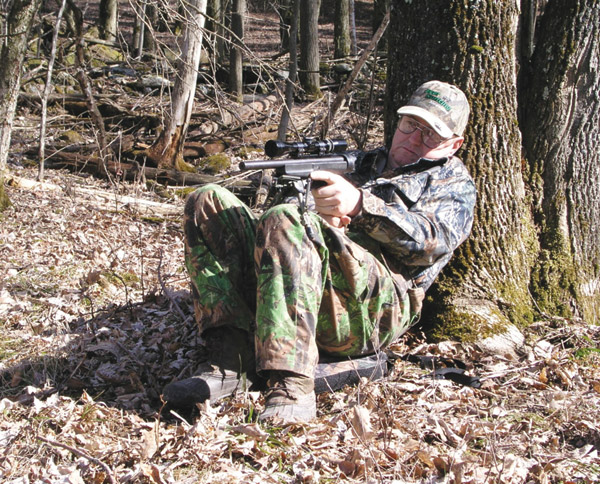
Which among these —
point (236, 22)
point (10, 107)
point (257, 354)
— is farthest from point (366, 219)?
point (236, 22)

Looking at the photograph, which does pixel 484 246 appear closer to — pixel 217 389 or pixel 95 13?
pixel 217 389

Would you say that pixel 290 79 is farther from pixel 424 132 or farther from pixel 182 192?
pixel 424 132

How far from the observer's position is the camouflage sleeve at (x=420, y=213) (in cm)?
341

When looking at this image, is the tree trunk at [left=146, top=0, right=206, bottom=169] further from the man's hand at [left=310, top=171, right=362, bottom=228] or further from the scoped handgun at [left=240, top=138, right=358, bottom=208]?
the man's hand at [left=310, top=171, right=362, bottom=228]

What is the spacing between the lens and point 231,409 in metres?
3.34

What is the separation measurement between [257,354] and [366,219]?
0.94 meters

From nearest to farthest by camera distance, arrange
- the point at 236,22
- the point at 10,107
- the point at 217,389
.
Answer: the point at 217,389 < the point at 10,107 < the point at 236,22

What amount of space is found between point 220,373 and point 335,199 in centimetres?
115

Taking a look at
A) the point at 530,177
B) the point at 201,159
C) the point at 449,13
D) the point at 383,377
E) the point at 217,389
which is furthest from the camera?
the point at 201,159

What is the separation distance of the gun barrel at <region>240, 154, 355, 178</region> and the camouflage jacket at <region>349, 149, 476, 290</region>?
9.1 inches

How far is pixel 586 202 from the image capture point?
4.49 m

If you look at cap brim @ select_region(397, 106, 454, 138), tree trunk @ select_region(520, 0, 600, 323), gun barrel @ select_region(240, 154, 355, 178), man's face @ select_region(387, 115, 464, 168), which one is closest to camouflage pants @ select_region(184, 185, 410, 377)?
gun barrel @ select_region(240, 154, 355, 178)

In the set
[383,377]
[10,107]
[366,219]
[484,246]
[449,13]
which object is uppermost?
[449,13]

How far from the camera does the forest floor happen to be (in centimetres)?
284
